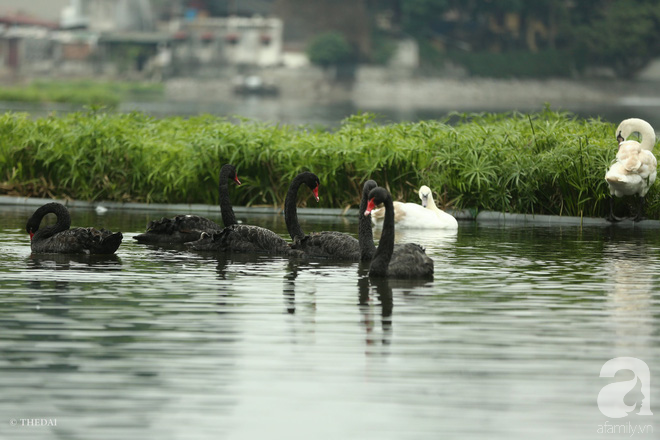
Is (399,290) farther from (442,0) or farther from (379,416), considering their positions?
(442,0)

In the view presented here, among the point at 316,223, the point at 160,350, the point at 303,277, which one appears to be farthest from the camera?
the point at 316,223

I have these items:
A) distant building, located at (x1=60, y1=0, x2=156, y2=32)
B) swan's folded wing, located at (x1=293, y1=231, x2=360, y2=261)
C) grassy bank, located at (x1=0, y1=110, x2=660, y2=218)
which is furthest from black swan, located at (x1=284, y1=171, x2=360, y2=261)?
distant building, located at (x1=60, y1=0, x2=156, y2=32)

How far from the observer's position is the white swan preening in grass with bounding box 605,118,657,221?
55.6 ft

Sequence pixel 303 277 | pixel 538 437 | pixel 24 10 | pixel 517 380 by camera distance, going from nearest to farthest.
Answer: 1. pixel 538 437
2. pixel 517 380
3. pixel 303 277
4. pixel 24 10

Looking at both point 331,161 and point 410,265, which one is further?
point 331,161

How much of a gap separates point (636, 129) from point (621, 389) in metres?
11.8

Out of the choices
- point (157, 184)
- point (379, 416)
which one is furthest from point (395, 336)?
point (157, 184)

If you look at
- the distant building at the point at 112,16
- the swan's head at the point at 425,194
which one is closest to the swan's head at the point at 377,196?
the swan's head at the point at 425,194

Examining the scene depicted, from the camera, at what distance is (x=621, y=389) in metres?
7.20

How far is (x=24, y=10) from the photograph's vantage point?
19375 centimetres

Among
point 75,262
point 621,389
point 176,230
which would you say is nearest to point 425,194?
point 176,230

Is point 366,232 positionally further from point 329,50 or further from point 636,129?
point 329,50

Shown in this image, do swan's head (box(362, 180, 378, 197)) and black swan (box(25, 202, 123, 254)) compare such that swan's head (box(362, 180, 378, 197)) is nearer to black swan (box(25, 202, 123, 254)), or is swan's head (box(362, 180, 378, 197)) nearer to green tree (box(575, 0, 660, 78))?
black swan (box(25, 202, 123, 254))

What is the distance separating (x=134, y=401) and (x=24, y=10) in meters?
196
